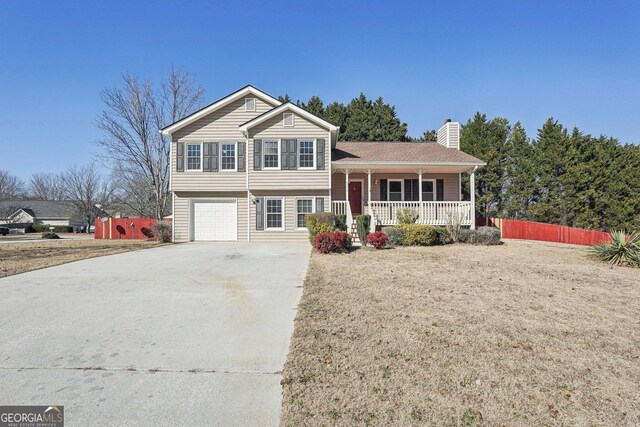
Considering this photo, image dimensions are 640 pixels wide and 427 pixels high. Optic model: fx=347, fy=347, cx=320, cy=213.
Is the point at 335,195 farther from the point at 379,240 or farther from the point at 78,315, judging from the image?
the point at 78,315

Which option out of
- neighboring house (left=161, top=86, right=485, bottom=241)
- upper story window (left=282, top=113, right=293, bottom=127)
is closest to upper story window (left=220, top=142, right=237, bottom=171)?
neighboring house (left=161, top=86, right=485, bottom=241)

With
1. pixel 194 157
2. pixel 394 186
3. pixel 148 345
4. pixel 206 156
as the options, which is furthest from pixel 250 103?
pixel 148 345

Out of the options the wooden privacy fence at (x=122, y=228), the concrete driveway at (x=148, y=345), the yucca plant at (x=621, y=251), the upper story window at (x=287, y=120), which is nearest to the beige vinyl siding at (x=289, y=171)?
the upper story window at (x=287, y=120)

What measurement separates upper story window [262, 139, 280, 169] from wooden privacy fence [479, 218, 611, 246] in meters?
13.5

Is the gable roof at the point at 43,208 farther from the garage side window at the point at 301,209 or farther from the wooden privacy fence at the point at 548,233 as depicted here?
the wooden privacy fence at the point at 548,233

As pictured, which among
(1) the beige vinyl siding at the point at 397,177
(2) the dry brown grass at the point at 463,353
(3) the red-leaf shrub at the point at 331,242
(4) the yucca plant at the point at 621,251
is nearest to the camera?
(2) the dry brown grass at the point at 463,353

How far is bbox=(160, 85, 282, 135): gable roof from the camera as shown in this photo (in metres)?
17.6

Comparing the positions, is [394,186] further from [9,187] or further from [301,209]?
[9,187]

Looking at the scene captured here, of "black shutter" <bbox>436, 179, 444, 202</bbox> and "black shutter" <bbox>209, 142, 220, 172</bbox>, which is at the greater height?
"black shutter" <bbox>209, 142, 220, 172</bbox>

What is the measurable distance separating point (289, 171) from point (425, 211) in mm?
6991

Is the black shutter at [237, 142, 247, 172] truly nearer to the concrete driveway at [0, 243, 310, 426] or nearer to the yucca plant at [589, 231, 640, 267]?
the concrete driveway at [0, 243, 310, 426]

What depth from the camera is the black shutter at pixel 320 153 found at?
17.2 metres

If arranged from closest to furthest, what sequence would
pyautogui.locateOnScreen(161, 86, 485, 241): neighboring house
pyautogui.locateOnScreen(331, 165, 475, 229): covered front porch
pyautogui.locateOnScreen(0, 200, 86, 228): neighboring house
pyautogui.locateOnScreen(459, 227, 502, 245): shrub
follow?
pyautogui.locateOnScreen(459, 227, 502, 245): shrub
pyautogui.locateOnScreen(161, 86, 485, 241): neighboring house
pyautogui.locateOnScreen(331, 165, 475, 229): covered front porch
pyautogui.locateOnScreen(0, 200, 86, 228): neighboring house

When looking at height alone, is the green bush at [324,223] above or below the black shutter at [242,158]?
below
